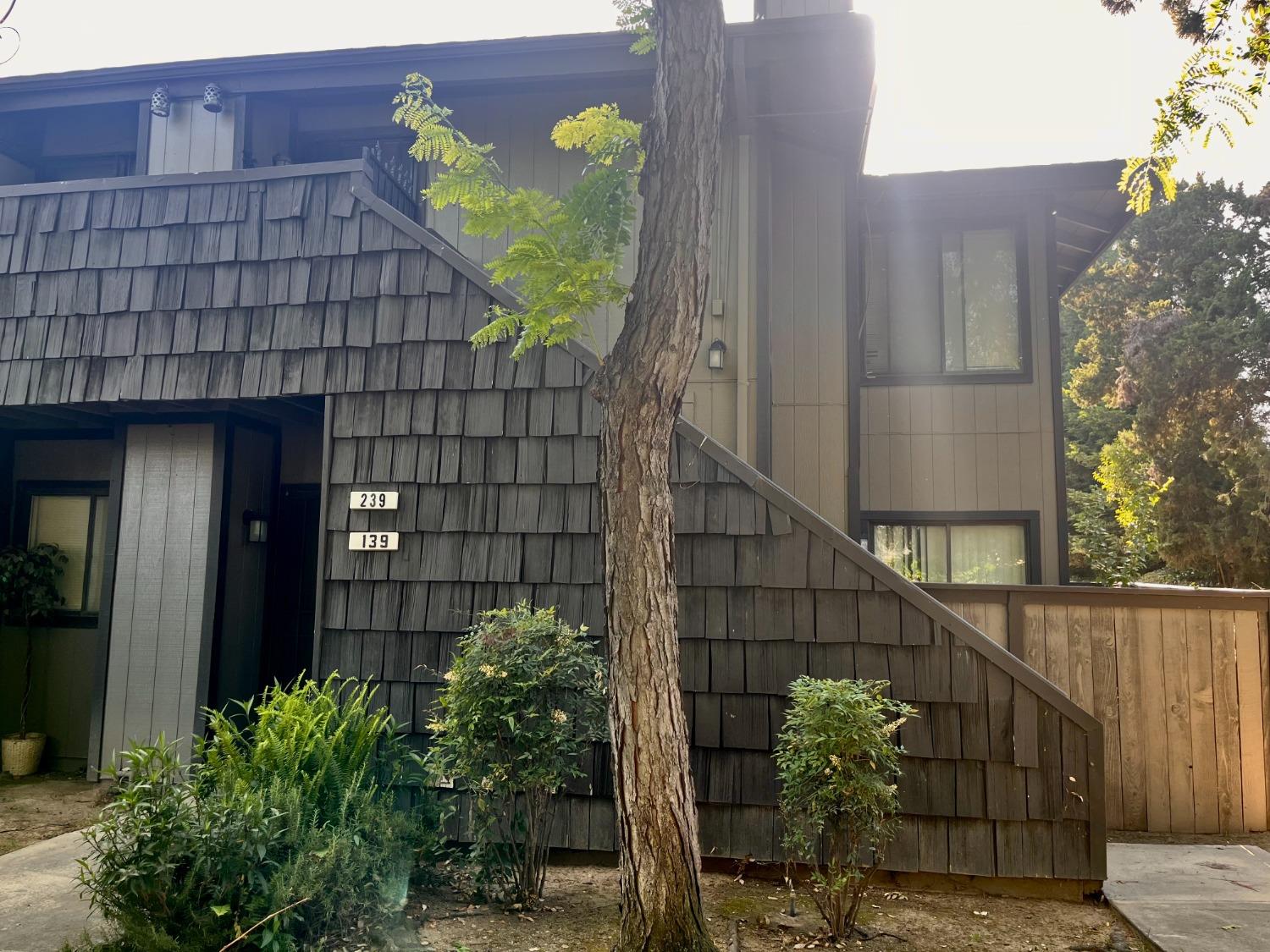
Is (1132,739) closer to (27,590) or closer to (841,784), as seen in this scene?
(841,784)

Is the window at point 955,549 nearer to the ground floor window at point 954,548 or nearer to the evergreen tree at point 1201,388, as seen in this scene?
the ground floor window at point 954,548

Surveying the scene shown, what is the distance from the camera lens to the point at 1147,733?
5496 millimetres

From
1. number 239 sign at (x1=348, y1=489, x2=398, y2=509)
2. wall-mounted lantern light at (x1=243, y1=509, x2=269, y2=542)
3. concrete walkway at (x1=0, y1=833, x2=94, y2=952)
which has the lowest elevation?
concrete walkway at (x1=0, y1=833, x2=94, y2=952)

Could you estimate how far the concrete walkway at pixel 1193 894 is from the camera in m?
3.76

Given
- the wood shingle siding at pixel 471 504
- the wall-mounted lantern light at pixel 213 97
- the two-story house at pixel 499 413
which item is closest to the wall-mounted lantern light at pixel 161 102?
the two-story house at pixel 499 413

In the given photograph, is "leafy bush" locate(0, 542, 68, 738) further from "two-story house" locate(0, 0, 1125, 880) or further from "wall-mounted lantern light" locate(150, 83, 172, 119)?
"wall-mounted lantern light" locate(150, 83, 172, 119)

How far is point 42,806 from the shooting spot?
5570 mm

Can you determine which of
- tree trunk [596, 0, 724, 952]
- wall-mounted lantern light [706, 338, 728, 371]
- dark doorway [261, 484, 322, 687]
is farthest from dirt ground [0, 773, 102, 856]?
wall-mounted lantern light [706, 338, 728, 371]

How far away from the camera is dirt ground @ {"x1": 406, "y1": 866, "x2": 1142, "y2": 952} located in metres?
3.57

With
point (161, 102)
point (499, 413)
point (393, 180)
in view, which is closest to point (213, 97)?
point (161, 102)

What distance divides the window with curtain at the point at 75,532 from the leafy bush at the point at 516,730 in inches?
175

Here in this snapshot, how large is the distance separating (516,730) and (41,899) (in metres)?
2.27

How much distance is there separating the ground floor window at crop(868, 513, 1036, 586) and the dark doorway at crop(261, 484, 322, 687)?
4463mm

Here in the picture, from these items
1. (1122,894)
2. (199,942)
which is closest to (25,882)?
(199,942)
